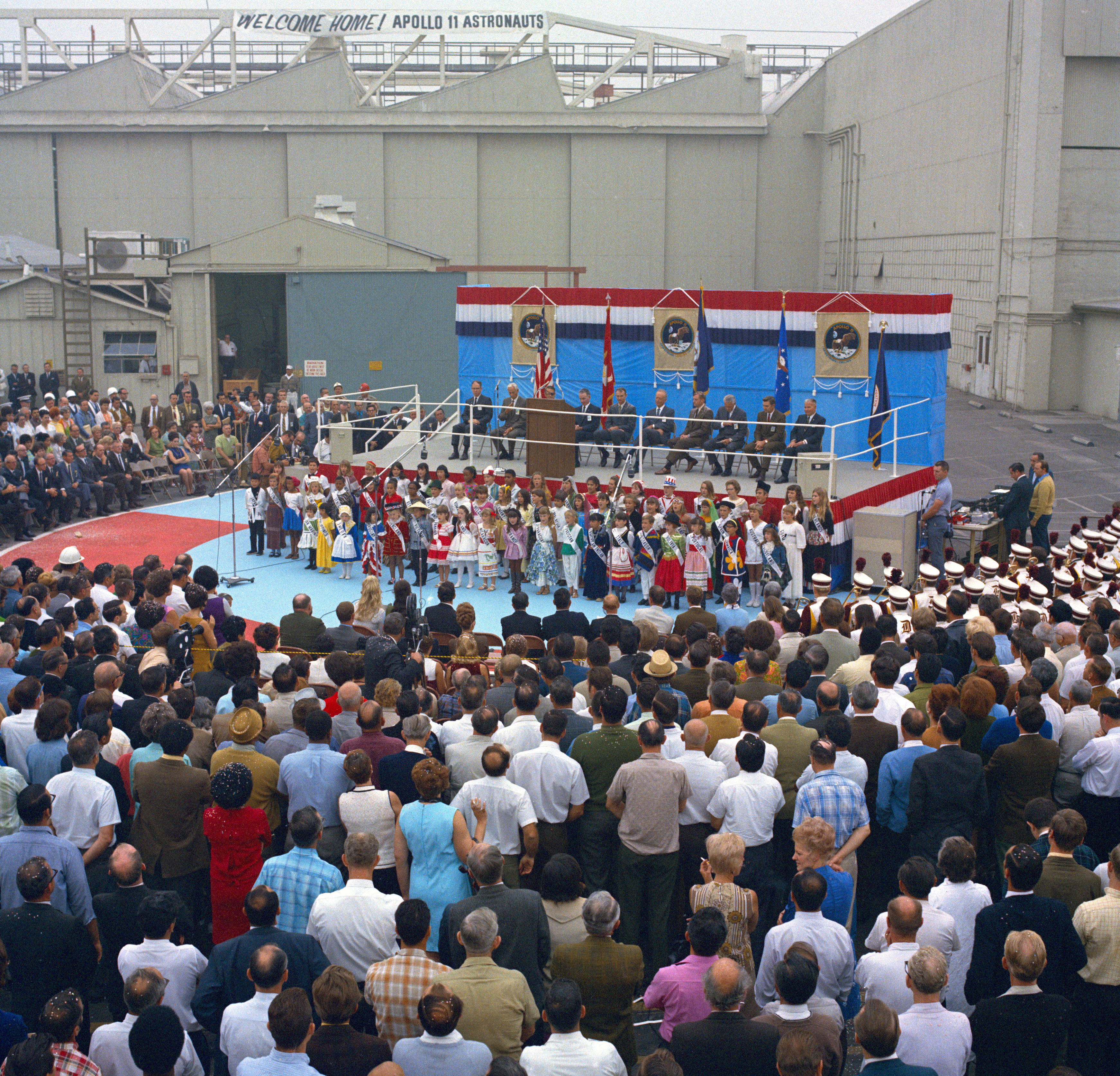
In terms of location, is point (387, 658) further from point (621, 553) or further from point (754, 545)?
point (754, 545)

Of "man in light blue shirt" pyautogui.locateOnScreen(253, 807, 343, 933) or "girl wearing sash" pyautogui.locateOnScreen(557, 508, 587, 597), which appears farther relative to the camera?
"girl wearing sash" pyautogui.locateOnScreen(557, 508, 587, 597)

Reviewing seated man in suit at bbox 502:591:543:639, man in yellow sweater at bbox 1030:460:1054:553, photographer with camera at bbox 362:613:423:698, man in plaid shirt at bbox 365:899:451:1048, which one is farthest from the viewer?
man in yellow sweater at bbox 1030:460:1054:553

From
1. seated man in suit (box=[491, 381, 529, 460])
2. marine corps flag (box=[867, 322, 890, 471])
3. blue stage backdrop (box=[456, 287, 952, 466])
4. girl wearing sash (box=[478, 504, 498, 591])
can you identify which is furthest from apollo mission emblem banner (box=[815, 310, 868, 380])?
girl wearing sash (box=[478, 504, 498, 591])

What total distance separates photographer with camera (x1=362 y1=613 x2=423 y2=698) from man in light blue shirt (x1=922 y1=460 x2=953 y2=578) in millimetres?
9620

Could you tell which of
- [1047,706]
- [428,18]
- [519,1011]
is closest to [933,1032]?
[519,1011]

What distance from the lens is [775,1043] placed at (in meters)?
4.78

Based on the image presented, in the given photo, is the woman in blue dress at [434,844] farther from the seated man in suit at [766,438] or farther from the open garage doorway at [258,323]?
the open garage doorway at [258,323]

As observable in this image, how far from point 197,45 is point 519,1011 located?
142 feet

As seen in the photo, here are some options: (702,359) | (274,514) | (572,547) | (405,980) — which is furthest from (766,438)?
(405,980)

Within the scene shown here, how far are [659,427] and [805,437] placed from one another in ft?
8.17

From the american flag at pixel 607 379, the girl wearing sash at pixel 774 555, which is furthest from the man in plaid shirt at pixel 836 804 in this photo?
the american flag at pixel 607 379

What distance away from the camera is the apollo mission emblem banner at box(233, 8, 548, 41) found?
125ft

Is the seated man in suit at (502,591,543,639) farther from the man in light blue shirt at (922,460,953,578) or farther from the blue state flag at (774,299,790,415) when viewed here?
the blue state flag at (774,299,790,415)

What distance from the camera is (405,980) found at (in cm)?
527
